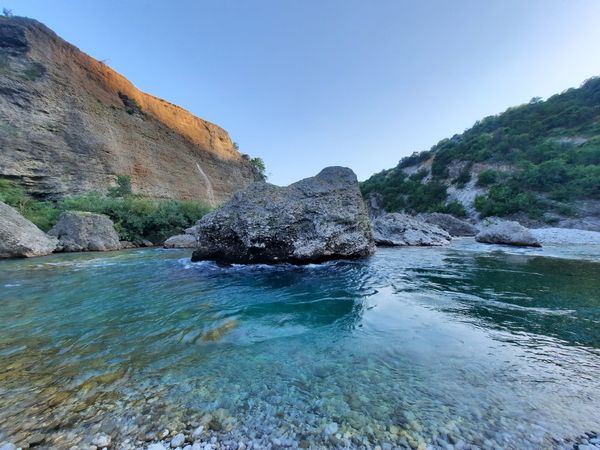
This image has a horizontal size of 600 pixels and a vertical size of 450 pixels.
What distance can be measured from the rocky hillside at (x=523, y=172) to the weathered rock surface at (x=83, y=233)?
25.8 meters

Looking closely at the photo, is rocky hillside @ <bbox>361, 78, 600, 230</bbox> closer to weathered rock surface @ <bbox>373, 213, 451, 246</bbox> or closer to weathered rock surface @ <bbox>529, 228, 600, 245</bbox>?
weathered rock surface @ <bbox>529, 228, 600, 245</bbox>

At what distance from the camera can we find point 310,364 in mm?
2219

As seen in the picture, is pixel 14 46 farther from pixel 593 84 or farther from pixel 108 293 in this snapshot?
pixel 593 84

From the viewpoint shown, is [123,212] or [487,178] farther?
[487,178]

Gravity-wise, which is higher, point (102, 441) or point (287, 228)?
point (287, 228)

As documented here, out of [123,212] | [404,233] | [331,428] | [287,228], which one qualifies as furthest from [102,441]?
[123,212]

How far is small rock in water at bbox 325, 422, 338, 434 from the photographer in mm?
1485

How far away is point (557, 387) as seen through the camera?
183 centimetres

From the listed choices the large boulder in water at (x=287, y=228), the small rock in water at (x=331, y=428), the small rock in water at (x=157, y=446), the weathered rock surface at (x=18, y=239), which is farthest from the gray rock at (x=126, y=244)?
the small rock in water at (x=331, y=428)

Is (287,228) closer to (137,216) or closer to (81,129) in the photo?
(137,216)

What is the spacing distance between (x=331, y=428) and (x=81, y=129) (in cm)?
3056

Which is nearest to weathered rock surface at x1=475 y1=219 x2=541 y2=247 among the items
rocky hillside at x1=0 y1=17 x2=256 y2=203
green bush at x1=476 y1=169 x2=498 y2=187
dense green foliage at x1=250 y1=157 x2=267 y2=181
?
green bush at x1=476 y1=169 x2=498 y2=187

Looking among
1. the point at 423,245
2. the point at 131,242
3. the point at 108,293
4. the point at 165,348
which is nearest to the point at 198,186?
the point at 131,242

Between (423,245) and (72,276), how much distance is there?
488 inches
